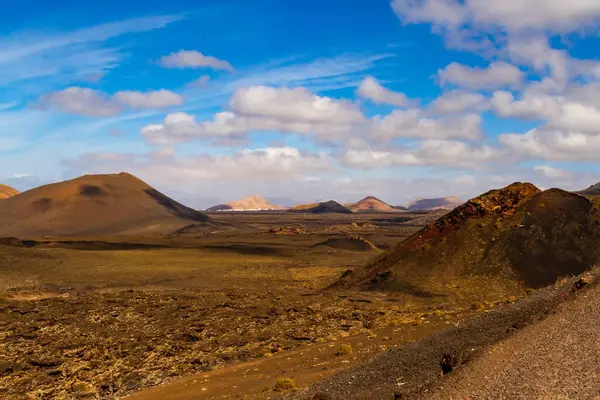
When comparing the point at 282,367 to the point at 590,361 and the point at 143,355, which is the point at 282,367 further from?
the point at 590,361

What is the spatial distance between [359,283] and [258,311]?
1136 cm

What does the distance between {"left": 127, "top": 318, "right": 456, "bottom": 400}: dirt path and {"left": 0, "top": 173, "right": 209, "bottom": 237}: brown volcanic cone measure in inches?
4362

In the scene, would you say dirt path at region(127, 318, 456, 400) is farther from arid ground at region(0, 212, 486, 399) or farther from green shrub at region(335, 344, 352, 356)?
green shrub at region(335, 344, 352, 356)

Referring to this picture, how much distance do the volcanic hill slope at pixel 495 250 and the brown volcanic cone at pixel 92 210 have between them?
97759 millimetres

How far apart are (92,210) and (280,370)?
131 meters

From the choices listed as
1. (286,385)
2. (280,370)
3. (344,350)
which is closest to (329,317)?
(344,350)

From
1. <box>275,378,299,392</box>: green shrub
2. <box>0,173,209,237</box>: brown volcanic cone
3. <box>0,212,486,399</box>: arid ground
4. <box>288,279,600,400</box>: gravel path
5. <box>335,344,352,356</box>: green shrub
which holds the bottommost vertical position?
<box>0,212,486,399</box>: arid ground

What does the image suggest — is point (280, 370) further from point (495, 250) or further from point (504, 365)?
point (495, 250)

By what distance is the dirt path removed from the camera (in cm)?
1700

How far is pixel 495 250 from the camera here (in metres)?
38.9

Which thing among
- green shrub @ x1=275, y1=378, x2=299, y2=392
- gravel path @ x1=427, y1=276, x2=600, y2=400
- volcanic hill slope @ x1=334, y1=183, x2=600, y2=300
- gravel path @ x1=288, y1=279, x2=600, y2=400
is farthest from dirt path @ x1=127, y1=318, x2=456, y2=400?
volcanic hill slope @ x1=334, y1=183, x2=600, y2=300

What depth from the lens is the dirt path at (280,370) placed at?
1700 cm

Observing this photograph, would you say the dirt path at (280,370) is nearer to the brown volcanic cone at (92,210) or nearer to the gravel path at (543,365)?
the gravel path at (543,365)

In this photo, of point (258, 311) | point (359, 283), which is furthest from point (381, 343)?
point (359, 283)
